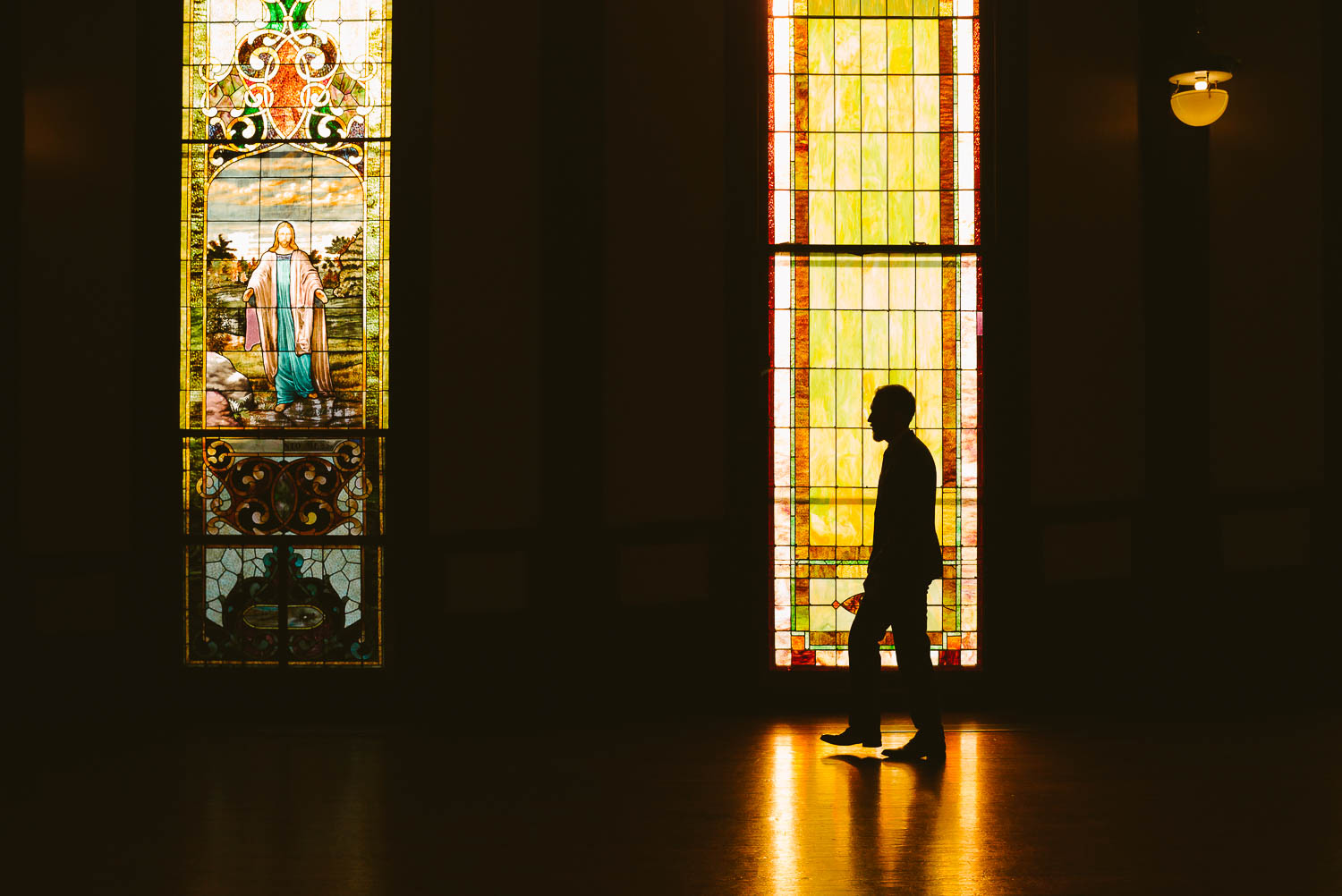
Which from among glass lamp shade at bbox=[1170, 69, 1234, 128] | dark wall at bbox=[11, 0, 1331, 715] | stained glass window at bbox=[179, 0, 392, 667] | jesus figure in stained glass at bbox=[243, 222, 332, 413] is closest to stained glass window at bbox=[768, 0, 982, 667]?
Answer: dark wall at bbox=[11, 0, 1331, 715]

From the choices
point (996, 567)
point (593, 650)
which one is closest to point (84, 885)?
point (593, 650)

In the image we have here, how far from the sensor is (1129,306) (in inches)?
194

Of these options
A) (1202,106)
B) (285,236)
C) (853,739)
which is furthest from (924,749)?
(285,236)

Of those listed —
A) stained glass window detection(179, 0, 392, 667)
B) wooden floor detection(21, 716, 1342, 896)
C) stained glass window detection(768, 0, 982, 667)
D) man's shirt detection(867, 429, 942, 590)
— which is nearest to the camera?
wooden floor detection(21, 716, 1342, 896)

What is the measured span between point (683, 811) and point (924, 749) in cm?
100

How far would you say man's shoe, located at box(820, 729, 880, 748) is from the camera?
13.3ft

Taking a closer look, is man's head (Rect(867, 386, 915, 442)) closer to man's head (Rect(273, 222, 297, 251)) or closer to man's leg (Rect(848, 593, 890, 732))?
man's leg (Rect(848, 593, 890, 732))

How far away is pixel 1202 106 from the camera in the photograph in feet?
14.9

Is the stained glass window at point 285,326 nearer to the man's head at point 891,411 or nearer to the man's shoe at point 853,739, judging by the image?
the man's shoe at point 853,739

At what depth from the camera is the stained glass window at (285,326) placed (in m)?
4.70

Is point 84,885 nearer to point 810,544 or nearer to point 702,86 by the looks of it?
point 810,544

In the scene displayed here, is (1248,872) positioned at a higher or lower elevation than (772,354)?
lower

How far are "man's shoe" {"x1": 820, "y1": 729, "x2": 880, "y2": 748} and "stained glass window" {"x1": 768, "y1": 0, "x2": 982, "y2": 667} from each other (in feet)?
2.67

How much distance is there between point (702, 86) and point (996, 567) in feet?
7.60
